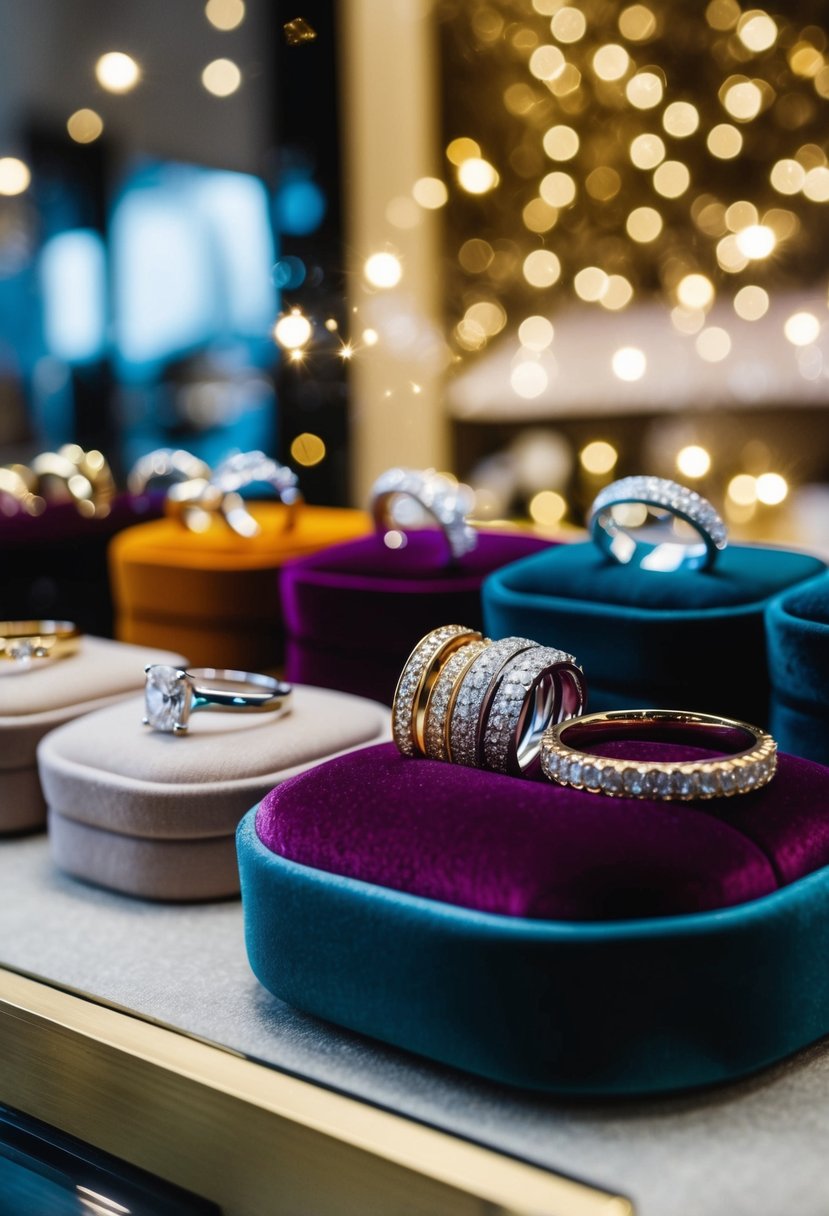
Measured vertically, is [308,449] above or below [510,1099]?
above

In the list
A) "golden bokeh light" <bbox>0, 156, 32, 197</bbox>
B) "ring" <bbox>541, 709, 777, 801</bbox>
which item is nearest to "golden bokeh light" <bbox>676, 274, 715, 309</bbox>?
"golden bokeh light" <bbox>0, 156, 32, 197</bbox>

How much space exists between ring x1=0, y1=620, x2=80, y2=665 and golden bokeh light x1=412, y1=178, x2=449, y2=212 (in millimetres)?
1132

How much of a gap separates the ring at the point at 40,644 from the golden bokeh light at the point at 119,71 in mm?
642

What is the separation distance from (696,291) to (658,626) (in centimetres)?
114

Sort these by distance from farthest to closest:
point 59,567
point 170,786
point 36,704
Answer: point 59,567 → point 36,704 → point 170,786

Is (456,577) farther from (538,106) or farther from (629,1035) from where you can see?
(538,106)

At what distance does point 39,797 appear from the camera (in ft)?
2.59

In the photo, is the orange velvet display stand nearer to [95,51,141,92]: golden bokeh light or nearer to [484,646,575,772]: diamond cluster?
[484,646,575,772]: diamond cluster

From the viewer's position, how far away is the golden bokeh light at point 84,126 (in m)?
1.60

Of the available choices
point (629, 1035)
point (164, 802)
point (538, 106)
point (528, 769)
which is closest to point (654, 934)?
point (629, 1035)

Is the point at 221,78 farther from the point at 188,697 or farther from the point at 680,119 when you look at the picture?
the point at 188,697

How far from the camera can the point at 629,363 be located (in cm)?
171

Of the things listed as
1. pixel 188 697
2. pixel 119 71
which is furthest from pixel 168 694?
pixel 119 71

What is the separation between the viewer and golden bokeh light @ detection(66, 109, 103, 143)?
1.60 meters
